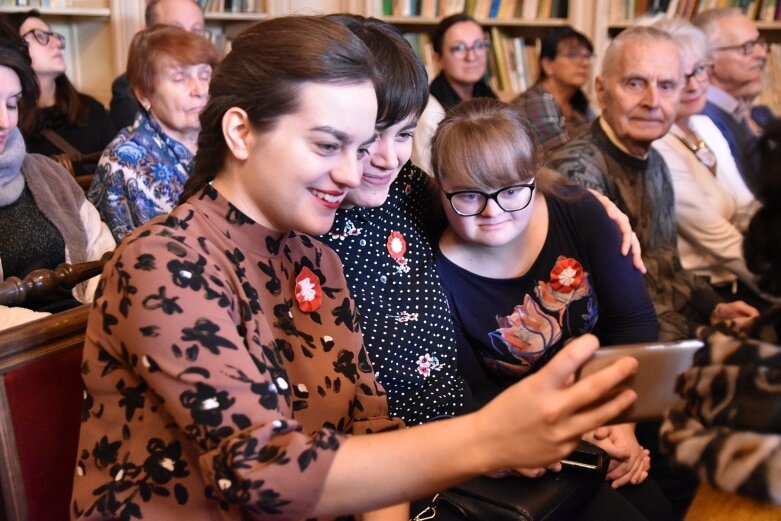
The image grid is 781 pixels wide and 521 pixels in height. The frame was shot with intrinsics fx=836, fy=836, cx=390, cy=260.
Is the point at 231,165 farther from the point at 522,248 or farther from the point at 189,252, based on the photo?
the point at 522,248

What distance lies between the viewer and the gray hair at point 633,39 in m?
2.42

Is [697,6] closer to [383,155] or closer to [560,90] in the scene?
[560,90]

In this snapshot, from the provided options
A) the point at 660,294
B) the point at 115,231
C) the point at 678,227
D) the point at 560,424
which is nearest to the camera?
the point at 560,424

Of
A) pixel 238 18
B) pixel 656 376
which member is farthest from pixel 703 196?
pixel 238 18

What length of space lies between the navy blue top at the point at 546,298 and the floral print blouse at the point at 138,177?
3.46ft

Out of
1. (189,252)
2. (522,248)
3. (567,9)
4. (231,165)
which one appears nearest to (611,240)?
(522,248)

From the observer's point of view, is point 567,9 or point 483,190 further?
point 567,9

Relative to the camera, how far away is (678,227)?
2.58 m

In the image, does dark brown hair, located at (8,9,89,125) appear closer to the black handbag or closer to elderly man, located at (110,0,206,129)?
elderly man, located at (110,0,206,129)

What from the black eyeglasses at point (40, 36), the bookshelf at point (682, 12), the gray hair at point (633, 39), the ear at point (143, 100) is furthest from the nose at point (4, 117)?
the bookshelf at point (682, 12)

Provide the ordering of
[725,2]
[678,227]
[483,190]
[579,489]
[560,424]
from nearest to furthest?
1. [560,424]
2. [579,489]
3. [483,190]
4. [678,227]
5. [725,2]

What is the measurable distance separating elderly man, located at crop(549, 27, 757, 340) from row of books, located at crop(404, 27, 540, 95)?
2184 mm

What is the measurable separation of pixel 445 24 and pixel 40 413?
3375mm

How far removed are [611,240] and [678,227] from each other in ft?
3.16
